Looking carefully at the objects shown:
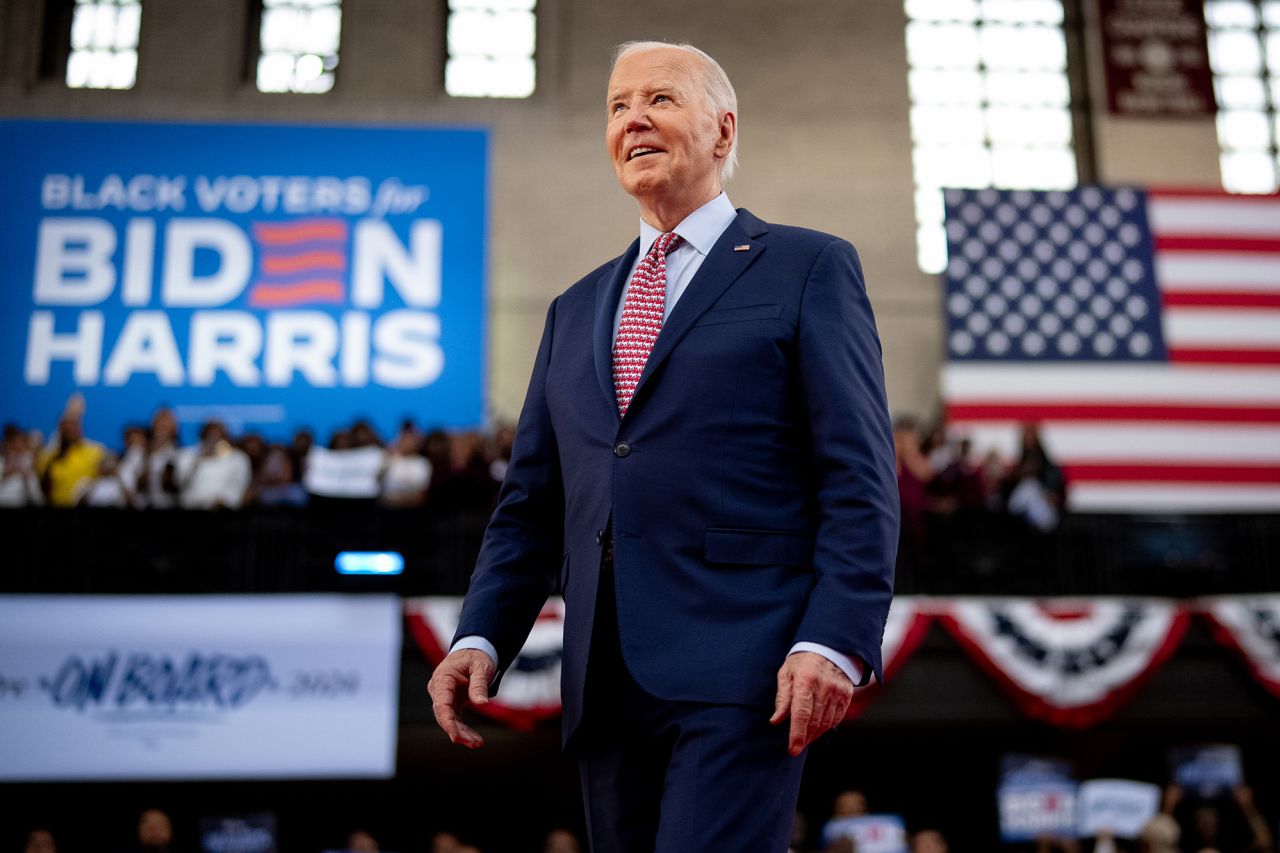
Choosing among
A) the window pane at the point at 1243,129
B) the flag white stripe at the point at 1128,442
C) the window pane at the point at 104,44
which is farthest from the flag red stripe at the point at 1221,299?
the window pane at the point at 104,44

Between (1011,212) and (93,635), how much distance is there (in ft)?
31.0

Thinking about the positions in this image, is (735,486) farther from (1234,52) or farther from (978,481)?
(1234,52)

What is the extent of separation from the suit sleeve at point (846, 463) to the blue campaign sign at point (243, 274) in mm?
11832

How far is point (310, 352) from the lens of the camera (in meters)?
13.8

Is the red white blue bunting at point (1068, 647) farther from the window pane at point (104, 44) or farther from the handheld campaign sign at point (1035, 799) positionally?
the window pane at point (104, 44)

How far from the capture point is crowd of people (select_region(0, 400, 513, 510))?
10.2 m

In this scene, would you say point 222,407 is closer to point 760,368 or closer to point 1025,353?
point 1025,353

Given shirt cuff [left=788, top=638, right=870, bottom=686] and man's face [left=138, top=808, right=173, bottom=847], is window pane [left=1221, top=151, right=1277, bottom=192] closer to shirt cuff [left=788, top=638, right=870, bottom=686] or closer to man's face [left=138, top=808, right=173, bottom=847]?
man's face [left=138, top=808, right=173, bottom=847]

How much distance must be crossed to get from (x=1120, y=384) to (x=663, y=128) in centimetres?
1239

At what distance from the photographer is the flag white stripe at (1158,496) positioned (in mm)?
13125

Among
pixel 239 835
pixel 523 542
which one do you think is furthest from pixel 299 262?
Result: pixel 523 542

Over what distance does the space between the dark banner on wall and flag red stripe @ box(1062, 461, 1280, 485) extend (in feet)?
16.2

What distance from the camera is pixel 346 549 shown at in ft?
33.6

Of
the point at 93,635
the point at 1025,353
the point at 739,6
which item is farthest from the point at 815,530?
the point at 739,6
